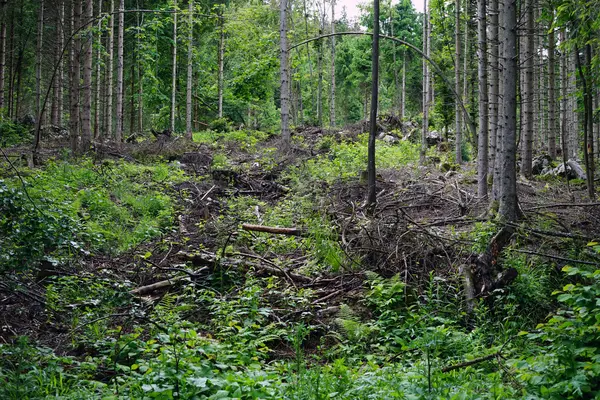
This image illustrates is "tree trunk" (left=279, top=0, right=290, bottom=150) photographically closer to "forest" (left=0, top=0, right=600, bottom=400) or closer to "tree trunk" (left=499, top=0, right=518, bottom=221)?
"forest" (left=0, top=0, right=600, bottom=400)

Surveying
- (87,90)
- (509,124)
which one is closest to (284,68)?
(87,90)

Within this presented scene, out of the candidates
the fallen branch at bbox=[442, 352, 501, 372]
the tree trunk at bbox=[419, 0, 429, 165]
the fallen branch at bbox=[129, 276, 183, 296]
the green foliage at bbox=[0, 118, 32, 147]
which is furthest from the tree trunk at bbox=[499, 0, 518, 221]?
the green foliage at bbox=[0, 118, 32, 147]

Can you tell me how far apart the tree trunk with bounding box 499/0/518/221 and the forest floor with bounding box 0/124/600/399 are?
351 mm

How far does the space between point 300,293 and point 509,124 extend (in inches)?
155

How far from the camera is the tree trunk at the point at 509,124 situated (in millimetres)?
7371

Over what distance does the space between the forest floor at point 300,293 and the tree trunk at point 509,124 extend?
35 centimetres

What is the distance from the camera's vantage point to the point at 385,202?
412 inches

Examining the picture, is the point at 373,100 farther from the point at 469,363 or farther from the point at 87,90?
the point at 87,90

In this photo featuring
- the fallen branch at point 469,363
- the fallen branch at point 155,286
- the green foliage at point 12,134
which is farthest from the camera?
the green foliage at point 12,134

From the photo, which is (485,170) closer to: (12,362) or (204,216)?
(204,216)

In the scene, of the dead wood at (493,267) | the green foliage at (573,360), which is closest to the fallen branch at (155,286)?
the dead wood at (493,267)

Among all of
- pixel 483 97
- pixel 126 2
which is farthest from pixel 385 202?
pixel 126 2

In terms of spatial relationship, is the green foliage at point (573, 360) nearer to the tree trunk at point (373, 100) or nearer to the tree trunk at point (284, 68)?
the tree trunk at point (373, 100)

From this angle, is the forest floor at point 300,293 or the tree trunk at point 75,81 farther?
the tree trunk at point 75,81
